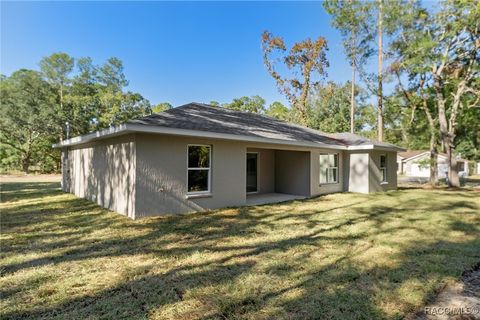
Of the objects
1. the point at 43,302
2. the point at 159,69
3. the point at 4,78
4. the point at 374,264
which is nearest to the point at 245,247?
the point at 374,264

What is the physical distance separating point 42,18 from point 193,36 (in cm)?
843

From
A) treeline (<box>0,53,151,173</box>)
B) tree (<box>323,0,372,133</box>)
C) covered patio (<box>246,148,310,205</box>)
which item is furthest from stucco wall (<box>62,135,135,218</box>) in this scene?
treeline (<box>0,53,151,173</box>)

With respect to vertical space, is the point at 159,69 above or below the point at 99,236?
above

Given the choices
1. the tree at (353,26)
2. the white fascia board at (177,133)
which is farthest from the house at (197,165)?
the tree at (353,26)

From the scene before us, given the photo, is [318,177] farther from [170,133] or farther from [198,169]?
[170,133]

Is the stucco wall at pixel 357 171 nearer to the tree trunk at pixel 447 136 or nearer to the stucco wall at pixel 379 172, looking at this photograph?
the stucco wall at pixel 379 172

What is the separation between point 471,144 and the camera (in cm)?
3425

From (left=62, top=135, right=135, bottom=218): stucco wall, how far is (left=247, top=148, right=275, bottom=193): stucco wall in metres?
5.76

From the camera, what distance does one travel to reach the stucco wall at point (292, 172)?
1154cm

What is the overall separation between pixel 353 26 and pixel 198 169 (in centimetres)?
1668

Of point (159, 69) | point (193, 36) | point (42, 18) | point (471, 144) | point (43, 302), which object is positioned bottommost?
point (43, 302)

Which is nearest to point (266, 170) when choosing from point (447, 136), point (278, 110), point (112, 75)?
point (447, 136)

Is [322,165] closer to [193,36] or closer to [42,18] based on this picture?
[193,36]

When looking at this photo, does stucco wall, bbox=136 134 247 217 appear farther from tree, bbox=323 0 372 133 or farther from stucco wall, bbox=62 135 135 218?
tree, bbox=323 0 372 133
